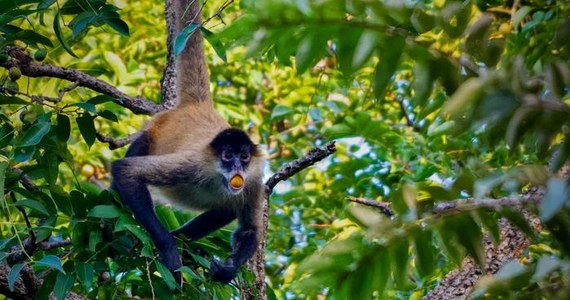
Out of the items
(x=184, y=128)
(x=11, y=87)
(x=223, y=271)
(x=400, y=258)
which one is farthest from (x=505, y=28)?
(x=400, y=258)

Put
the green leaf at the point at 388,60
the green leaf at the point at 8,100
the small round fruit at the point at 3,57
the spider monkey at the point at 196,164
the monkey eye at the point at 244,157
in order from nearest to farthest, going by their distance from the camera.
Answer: the green leaf at the point at 388,60
the green leaf at the point at 8,100
the small round fruit at the point at 3,57
the spider monkey at the point at 196,164
the monkey eye at the point at 244,157

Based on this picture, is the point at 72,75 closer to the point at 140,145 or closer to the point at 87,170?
the point at 140,145

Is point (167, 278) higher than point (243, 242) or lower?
lower

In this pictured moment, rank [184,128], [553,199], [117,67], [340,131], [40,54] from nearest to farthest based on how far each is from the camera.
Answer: [553,199]
[40,54]
[184,128]
[340,131]
[117,67]

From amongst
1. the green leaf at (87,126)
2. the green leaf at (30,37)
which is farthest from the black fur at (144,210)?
the green leaf at (30,37)

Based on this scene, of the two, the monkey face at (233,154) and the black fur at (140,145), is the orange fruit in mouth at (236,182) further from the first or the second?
the black fur at (140,145)

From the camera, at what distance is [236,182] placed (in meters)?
5.14

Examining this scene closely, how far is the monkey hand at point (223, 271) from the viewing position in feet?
13.3

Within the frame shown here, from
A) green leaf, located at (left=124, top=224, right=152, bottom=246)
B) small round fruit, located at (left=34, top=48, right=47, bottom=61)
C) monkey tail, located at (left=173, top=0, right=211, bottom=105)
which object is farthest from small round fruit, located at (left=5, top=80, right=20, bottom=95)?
monkey tail, located at (left=173, top=0, right=211, bottom=105)

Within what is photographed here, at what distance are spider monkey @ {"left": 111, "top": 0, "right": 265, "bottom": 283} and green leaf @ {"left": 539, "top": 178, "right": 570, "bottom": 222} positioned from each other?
376cm

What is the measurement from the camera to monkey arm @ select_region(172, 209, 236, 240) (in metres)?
5.04

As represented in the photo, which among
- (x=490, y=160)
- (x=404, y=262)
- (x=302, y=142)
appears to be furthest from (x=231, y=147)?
(x=404, y=262)

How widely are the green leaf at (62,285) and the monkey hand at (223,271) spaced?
3.00 ft

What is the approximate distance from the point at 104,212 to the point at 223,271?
2.61 ft
